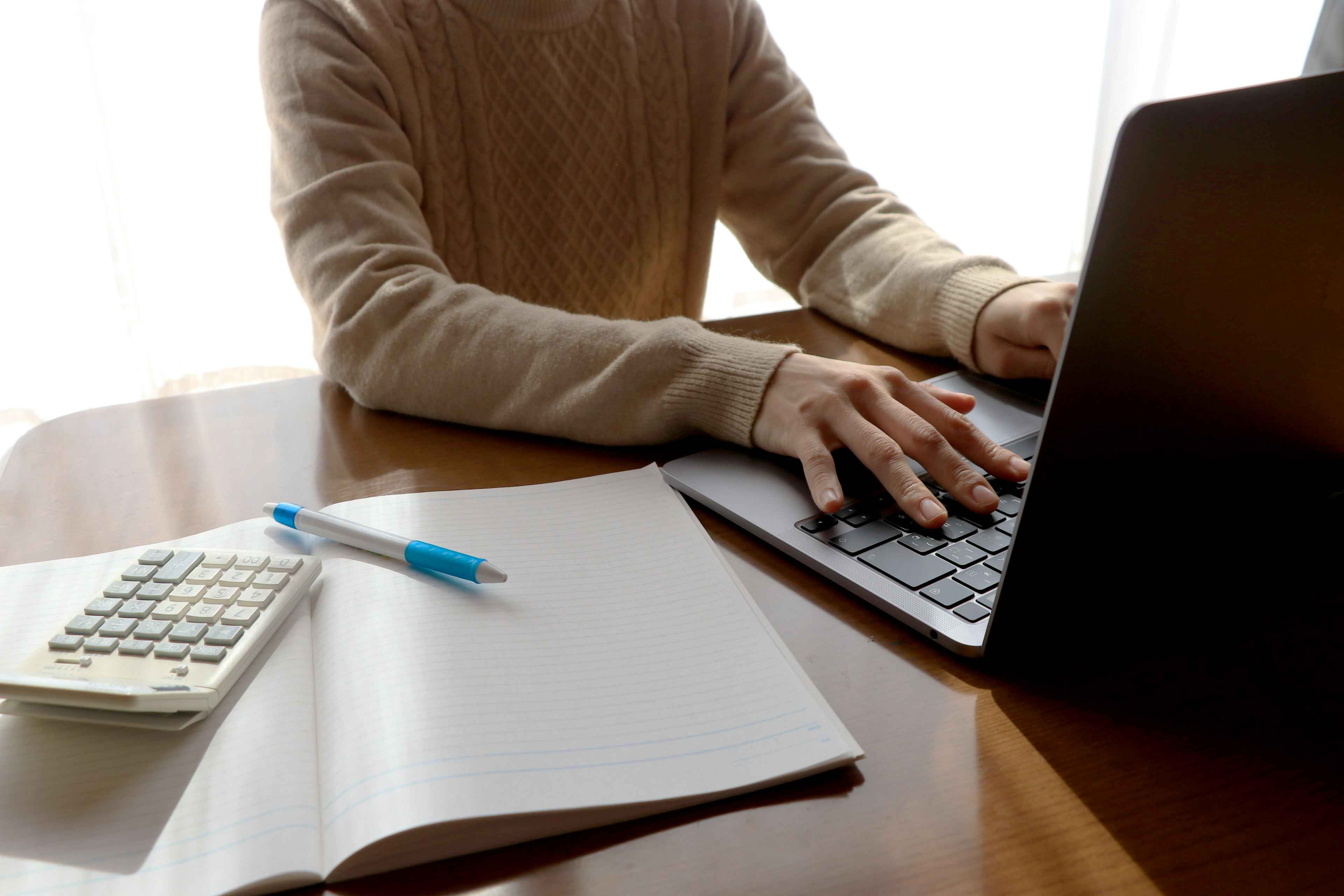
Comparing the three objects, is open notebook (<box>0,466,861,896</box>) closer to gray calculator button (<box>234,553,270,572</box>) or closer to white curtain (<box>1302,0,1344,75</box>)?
gray calculator button (<box>234,553,270,572</box>)

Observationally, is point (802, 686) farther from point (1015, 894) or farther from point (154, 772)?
point (154, 772)

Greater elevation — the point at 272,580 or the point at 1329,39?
the point at 1329,39

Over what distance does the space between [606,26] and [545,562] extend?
835mm

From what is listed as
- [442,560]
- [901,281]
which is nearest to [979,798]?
[442,560]

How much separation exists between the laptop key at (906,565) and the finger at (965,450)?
0.07 metres

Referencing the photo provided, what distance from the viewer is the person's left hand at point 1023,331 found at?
2.43 ft

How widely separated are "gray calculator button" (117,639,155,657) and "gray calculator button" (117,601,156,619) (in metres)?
0.02

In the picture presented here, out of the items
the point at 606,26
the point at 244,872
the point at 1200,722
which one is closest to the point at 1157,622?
the point at 1200,722

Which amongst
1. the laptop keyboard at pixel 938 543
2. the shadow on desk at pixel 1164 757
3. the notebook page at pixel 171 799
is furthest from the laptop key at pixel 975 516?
the notebook page at pixel 171 799

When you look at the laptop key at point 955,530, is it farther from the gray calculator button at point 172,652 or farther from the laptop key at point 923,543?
the gray calculator button at point 172,652

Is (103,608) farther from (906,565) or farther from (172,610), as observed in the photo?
(906,565)

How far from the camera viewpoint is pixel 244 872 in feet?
1.01

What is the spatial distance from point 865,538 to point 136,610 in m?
0.40

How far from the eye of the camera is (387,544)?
19.6 inches
